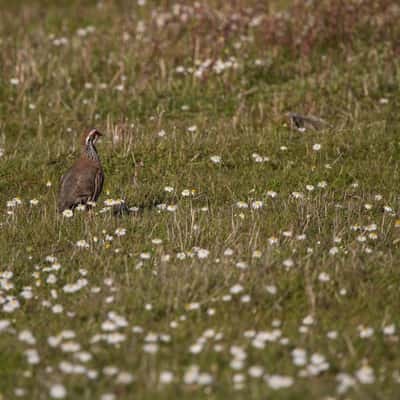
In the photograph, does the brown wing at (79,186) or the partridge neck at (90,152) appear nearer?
the brown wing at (79,186)

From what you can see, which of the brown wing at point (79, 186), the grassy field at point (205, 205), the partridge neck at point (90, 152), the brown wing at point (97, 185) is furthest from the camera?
the partridge neck at point (90, 152)

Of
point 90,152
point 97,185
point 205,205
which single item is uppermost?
point 90,152

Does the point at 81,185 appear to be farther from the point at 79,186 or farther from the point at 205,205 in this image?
the point at 205,205

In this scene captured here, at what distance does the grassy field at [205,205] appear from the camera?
6.14 m

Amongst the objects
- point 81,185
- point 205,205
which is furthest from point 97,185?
point 205,205

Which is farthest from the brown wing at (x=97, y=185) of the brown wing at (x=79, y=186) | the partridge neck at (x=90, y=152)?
the partridge neck at (x=90, y=152)

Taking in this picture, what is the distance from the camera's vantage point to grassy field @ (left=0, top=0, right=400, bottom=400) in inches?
242

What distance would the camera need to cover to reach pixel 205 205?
9.97 m

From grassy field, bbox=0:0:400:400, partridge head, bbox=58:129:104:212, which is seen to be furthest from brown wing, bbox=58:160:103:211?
grassy field, bbox=0:0:400:400

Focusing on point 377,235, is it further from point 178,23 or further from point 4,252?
point 178,23

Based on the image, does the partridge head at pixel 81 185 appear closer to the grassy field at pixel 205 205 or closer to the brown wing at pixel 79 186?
the brown wing at pixel 79 186

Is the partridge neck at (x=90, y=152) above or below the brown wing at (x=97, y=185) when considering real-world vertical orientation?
above

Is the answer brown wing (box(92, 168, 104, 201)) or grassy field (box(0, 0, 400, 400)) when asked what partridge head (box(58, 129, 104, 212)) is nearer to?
brown wing (box(92, 168, 104, 201))

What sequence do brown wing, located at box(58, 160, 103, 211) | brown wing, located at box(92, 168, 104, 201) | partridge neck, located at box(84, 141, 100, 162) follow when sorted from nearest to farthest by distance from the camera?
1. brown wing, located at box(58, 160, 103, 211)
2. brown wing, located at box(92, 168, 104, 201)
3. partridge neck, located at box(84, 141, 100, 162)
